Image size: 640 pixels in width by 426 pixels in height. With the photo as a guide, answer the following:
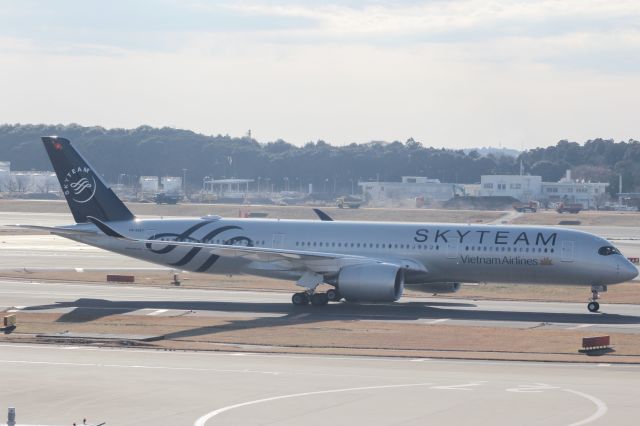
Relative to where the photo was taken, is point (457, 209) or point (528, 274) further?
point (457, 209)

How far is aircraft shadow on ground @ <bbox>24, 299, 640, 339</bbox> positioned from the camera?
48094 mm

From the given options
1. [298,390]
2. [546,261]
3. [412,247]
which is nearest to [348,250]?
[412,247]

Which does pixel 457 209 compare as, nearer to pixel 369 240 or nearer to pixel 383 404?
pixel 369 240

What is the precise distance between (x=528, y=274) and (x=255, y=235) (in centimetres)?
1409

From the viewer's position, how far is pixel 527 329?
149ft

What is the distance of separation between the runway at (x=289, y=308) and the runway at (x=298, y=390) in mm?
11723

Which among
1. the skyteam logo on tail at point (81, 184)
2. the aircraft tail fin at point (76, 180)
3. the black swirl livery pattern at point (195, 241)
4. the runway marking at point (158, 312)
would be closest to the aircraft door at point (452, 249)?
the black swirl livery pattern at point (195, 241)

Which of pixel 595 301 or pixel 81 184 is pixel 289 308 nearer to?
pixel 81 184

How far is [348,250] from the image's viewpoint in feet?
182

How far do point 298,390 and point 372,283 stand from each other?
71.0 ft

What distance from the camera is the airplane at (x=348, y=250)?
52.8m

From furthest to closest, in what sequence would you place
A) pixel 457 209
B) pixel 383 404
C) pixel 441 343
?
pixel 457 209 < pixel 441 343 < pixel 383 404

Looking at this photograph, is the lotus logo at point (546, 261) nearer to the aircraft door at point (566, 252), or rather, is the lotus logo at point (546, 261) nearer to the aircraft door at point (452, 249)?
the aircraft door at point (566, 252)

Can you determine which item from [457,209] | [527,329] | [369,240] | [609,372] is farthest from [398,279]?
[457,209]
